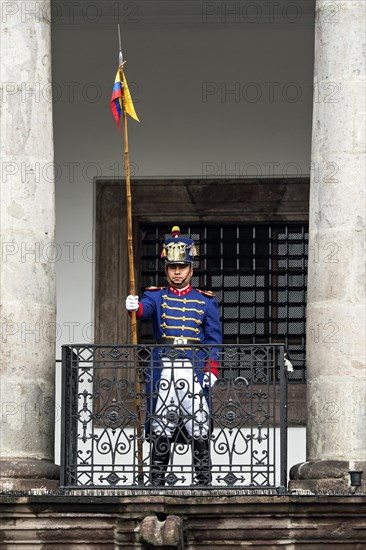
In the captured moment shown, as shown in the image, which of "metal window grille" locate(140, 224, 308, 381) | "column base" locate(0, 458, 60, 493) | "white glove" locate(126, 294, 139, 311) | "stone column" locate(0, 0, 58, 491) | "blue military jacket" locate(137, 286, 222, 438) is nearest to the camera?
"column base" locate(0, 458, 60, 493)

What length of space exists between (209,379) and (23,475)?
1631 millimetres

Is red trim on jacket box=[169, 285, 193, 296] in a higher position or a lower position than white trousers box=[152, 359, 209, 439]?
higher

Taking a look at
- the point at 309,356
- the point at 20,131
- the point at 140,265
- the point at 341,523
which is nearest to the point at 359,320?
the point at 309,356

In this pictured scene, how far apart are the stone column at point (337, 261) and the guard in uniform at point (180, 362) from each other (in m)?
0.83

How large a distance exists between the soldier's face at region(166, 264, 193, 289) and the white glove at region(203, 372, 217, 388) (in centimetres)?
83

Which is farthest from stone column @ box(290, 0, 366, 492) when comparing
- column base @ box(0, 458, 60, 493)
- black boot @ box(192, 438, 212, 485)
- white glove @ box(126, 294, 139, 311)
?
column base @ box(0, 458, 60, 493)

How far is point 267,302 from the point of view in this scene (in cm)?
2027

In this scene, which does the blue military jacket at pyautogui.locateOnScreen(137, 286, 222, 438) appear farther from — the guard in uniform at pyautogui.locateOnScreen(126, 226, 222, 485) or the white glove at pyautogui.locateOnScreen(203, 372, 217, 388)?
the white glove at pyautogui.locateOnScreen(203, 372, 217, 388)

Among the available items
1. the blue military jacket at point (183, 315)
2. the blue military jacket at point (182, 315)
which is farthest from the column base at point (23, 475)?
the blue military jacket at point (183, 315)

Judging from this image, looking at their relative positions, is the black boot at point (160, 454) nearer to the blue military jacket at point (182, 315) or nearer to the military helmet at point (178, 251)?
the blue military jacket at point (182, 315)

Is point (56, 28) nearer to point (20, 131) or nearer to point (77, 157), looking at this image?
point (77, 157)

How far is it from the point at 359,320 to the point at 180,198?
459 cm

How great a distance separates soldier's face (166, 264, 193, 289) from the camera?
56.5 feet

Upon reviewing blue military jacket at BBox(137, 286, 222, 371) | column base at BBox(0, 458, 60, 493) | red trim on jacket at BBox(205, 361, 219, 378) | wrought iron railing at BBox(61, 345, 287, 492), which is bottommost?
column base at BBox(0, 458, 60, 493)
